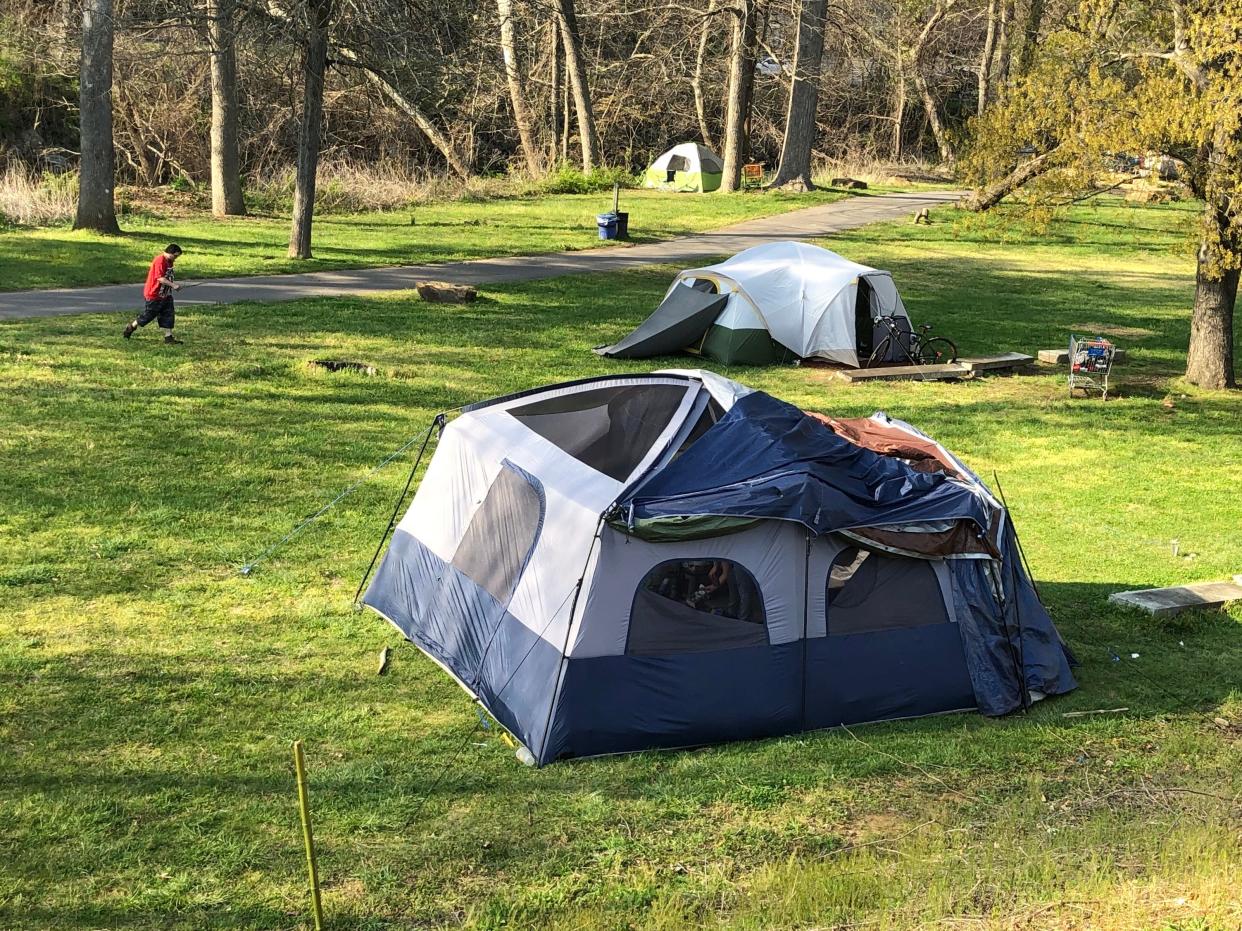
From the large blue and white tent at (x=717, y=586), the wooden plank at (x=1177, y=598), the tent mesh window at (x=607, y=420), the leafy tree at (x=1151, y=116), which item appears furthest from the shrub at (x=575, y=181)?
the large blue and white tent at (x=717, y=586)

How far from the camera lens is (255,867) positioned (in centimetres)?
597

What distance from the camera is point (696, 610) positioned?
7.75 meters

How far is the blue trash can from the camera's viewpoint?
2934 cm

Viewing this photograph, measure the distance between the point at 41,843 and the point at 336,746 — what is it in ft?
5.55

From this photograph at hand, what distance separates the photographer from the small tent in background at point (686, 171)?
135 ft

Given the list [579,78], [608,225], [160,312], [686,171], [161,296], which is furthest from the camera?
[686,171]

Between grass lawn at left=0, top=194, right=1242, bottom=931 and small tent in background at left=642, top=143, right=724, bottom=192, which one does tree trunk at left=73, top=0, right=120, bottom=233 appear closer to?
grass lawn at left=0, top=194, right=1242, bottom=931

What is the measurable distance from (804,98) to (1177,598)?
3108 cm

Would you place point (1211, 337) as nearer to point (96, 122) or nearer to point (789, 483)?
point (789, 483)

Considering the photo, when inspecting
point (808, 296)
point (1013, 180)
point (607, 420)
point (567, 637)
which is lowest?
point (567, 637)

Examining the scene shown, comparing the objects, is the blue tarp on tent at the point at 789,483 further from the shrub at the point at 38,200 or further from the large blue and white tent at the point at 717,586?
the shrub at the point at 38,200

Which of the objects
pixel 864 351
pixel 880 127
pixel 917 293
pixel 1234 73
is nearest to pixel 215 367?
pixel 864 351

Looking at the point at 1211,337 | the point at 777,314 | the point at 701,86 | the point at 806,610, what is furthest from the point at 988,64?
the point at 806,610

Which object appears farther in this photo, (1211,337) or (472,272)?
(472,272)
